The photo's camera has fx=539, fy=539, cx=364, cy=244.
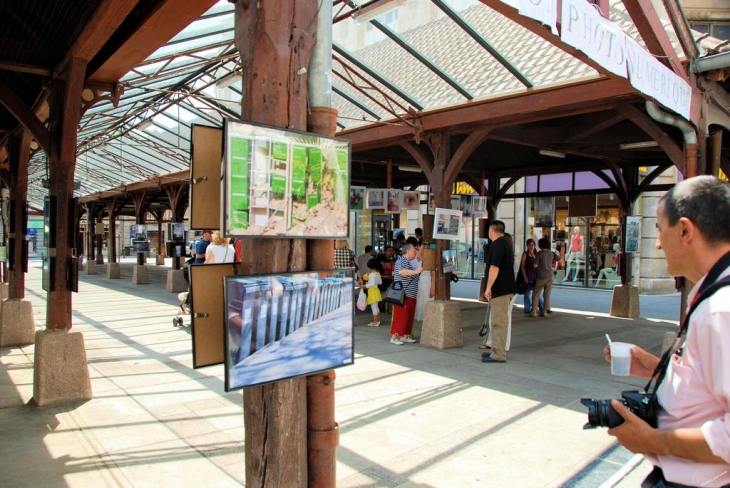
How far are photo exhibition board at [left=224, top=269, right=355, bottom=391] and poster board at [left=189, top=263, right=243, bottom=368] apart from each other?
22 centimetres

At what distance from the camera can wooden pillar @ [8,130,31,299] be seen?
8203mm

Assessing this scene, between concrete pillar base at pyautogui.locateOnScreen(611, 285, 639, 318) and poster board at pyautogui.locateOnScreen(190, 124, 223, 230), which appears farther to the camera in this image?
concrete pillar base at pyautogui.locateOnScreen(611, 285, 639, 318)

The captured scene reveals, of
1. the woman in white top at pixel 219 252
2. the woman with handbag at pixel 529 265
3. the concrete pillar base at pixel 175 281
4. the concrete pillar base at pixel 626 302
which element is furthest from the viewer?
the concrete pillar base at pixel 175 281

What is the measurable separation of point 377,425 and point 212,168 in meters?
3.17

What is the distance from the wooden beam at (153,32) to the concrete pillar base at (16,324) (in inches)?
171

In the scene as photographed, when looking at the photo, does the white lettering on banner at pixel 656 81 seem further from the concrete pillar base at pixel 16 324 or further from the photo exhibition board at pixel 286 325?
the concrete pillar base at pixel 16 324

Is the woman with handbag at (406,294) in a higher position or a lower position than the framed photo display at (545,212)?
lower

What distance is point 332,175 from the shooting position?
2.36 metres

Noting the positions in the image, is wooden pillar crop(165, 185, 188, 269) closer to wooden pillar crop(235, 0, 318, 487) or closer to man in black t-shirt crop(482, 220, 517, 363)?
man in black t-shirt crop(482, 220, 517, 363)

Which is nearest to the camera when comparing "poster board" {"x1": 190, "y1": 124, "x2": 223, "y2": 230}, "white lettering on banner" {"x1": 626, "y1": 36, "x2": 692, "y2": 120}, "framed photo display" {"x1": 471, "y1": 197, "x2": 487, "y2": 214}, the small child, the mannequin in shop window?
"poster board" {"x1": 190, "y1": 124, "x2": 223, "y2": 230}

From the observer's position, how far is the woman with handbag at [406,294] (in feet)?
27.6

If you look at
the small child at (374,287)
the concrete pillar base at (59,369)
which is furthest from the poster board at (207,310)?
the small child at (374,287)

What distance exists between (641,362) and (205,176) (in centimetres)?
197

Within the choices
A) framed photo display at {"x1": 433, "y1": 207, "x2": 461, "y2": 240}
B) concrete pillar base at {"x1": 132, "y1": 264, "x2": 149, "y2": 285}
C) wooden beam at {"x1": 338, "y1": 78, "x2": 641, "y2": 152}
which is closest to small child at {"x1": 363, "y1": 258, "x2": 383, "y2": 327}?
framed photo display at {"x1": 433, "y1": 207, "x2": 461, "y2": 240}
